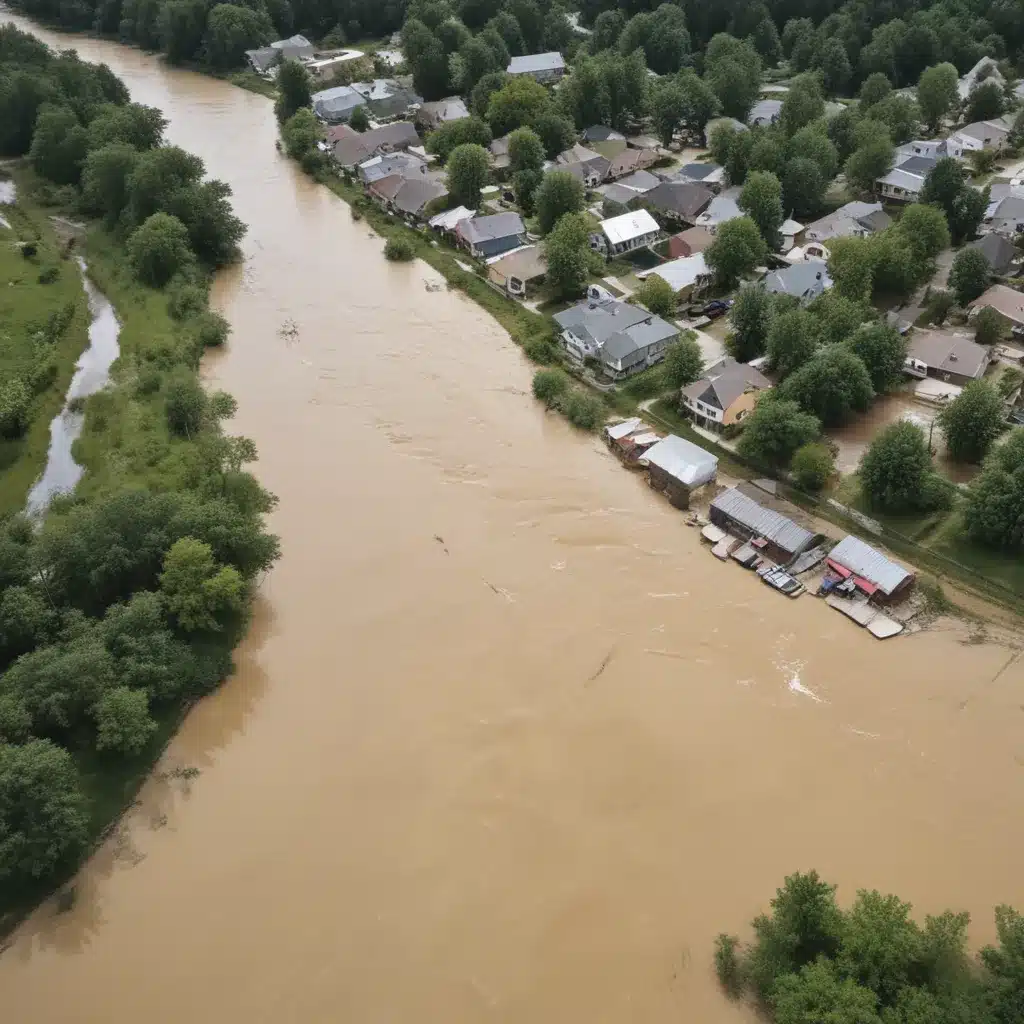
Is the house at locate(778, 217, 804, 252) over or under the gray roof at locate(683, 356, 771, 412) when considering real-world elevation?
over

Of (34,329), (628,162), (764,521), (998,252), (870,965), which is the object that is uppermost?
(998,252)

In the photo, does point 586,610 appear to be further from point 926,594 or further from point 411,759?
point 926,594

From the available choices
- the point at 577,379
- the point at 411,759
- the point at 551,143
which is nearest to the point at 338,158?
the point at 551,143

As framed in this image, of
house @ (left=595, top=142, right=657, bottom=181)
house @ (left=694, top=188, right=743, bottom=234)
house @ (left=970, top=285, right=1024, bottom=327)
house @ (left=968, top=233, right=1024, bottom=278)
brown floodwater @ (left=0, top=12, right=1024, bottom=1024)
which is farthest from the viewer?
house @ (left=595, top=142, right=657, bottom=181)

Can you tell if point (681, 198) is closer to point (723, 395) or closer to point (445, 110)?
point (723, 395)

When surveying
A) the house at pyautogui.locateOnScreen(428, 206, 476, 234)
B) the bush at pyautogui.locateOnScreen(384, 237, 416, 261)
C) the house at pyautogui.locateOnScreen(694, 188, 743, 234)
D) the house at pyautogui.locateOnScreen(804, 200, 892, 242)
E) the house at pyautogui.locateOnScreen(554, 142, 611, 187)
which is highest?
the house at pyautogui.locateOnScreen(804, 200, 892, 242)

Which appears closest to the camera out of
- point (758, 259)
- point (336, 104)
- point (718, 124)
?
point (758, 259)

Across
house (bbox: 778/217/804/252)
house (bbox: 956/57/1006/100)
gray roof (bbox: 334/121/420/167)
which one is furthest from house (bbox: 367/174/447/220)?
house (bbox: 956/57/1006/100)

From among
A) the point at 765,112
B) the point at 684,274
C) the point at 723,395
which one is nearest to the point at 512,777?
the point at 723,395

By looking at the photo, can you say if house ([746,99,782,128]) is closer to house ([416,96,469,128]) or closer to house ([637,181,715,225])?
house ([637,181,715,225])
